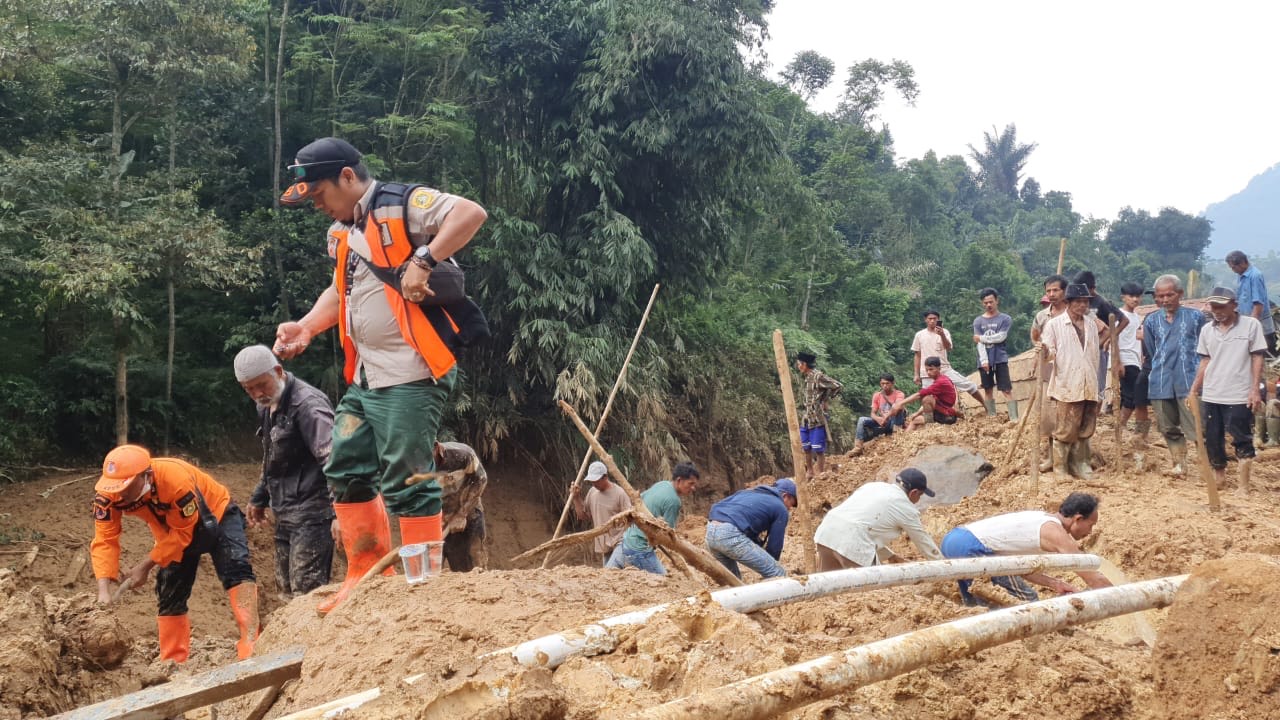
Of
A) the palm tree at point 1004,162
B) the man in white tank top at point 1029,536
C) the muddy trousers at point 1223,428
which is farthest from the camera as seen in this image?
the palm tree at point 1004,162

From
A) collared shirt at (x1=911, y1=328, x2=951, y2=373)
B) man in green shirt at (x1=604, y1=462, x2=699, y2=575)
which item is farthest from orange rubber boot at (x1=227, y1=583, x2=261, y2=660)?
collared shirt at (x1=911, y1=328, x2=951, y2=373)

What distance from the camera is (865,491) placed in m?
5.82

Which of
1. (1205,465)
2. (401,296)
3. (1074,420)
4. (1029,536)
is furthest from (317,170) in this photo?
(1074,420)

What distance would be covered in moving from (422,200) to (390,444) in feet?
3.13

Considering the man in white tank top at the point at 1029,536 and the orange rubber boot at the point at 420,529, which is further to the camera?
the man in white tank top at the point at 1029,536

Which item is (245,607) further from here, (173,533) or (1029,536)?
(1029,536)

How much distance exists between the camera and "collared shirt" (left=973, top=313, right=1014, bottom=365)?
9.85 meters

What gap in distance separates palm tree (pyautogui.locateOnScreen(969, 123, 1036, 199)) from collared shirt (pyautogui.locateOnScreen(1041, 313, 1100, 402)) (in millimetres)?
47154

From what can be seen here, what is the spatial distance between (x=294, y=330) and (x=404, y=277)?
67 centimetres

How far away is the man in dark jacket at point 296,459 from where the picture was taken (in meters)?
4.43

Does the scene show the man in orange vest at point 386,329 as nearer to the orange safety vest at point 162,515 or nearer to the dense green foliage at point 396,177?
the orange safety vest at point 162,515

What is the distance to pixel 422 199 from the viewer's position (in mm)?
3365

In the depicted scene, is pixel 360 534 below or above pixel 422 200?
below

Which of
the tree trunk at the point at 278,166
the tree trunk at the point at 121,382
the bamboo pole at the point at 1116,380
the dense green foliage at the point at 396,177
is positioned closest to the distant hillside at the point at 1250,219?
the dense green foliage at the point at 396,177
